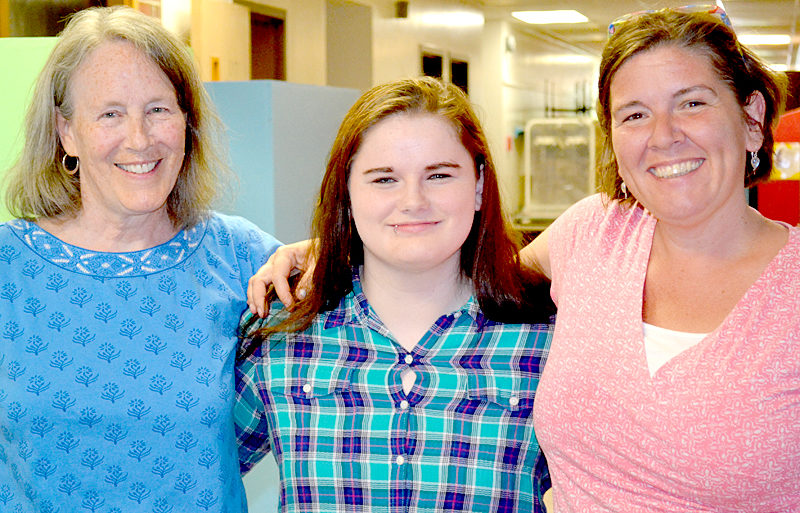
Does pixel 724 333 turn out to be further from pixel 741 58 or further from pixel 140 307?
pixel 140 307

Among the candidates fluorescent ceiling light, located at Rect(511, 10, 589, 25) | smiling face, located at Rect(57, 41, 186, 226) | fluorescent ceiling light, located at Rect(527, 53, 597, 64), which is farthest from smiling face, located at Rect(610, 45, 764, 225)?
fluorescent ceiling light, located at Rect(527, 53, 597, 64)

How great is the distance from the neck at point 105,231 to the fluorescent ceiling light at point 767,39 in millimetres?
11494

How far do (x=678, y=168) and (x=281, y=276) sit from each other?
826mm

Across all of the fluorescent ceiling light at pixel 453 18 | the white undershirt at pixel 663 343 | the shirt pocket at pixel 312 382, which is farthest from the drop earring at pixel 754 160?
the fluorescent ceiling light at pixel 453 18

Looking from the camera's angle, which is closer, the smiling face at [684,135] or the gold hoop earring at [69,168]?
the smiling face at [684,135]

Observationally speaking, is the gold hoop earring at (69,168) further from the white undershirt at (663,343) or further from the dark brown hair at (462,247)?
the white undershirt at (663,343)

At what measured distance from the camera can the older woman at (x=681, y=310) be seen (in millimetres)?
1407

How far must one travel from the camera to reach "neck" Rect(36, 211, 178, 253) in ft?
5.93

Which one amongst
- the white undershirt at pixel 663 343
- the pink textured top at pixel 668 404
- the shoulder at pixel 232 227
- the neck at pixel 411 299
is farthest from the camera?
the shoulder at pixel 232 227

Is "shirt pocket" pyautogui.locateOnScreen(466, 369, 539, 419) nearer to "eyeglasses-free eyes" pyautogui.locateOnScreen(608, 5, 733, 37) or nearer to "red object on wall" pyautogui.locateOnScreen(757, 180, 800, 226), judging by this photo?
"eyeglasses-free eyes" pyautogui.locateOnScreen(608, 5, 733, 37)

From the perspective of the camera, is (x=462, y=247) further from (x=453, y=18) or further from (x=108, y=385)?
(x=453, y=18)

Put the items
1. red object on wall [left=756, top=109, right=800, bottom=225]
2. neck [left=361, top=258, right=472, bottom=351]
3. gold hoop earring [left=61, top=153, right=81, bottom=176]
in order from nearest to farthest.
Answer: neck [left=361, top=258, right=472, bottom=351]
gold hoop earring [left=61, top=153, right=81, bottom=176]
red object on wall [left=756, top=109, right=800, bottom=225]

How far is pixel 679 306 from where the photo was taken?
5.20 ft

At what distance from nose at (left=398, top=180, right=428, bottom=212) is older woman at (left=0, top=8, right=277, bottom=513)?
0.49 meters
